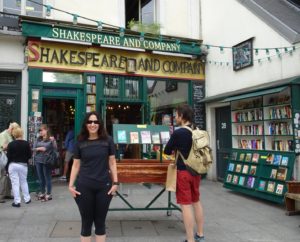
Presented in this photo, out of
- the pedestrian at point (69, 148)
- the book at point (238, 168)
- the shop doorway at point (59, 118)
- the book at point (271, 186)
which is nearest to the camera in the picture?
the book at point (271, 186)

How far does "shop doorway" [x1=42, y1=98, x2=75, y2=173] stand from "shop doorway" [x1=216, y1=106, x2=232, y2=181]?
174 inches

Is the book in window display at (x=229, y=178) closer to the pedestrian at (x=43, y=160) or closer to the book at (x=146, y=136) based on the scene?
the book at (x=146, y=136)

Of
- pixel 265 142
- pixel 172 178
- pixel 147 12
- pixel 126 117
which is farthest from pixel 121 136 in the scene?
pixel 147 12

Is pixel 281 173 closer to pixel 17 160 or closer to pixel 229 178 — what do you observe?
pixel 229 178

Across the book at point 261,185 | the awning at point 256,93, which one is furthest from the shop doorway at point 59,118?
the book at point 261,185

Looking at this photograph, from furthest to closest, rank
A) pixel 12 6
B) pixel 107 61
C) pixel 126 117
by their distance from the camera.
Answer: pixel 126 117, pixel 107 61, pixel 12 6

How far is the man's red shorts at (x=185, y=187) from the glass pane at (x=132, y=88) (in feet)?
19.5

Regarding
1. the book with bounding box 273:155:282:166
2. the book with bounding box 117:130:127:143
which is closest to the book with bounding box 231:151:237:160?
the book with bounding box 273:155:282:166

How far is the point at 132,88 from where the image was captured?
10969 mm

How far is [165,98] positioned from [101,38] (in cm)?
266

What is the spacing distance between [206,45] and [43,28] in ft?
14.9

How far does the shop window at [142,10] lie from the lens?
11789 millimetres

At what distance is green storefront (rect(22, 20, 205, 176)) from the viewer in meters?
9.70

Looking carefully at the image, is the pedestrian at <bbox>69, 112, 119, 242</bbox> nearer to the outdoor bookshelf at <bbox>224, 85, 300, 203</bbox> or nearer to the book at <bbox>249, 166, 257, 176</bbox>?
the outdoor bookshelf at <bbox>224, 85, 300, 203</bbox>
